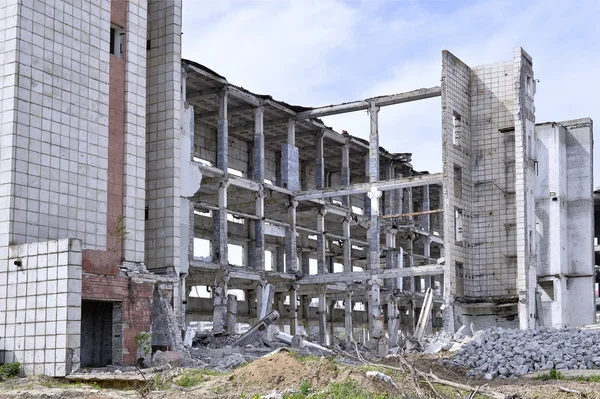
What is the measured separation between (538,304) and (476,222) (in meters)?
4.10

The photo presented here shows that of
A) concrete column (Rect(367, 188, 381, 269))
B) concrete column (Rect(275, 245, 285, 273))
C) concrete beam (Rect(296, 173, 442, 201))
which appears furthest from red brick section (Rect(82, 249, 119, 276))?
concrete column (Rect(275, 245, 285, 273))

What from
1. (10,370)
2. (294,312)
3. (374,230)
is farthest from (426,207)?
(10,370)

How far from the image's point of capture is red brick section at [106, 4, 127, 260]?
21891 mm

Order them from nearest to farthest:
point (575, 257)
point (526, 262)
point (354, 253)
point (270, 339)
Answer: point (270, 339), point (526, 262), point (575, 257), point (354, 253)

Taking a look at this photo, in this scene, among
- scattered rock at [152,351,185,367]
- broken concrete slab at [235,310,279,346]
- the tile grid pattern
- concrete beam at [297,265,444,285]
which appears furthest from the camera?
concrete beam at [297,265,444,285]

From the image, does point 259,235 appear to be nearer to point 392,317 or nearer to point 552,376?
point 392,317

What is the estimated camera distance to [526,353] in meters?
21.1

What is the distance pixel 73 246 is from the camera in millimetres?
17703

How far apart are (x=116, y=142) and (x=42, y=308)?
5822 millimetres

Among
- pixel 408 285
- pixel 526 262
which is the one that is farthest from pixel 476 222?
pixel 408 285

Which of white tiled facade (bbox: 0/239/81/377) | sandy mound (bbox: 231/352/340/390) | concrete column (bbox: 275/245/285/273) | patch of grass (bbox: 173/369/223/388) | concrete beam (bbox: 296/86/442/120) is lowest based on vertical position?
patch of grass (bbox: 173/369/223/388)

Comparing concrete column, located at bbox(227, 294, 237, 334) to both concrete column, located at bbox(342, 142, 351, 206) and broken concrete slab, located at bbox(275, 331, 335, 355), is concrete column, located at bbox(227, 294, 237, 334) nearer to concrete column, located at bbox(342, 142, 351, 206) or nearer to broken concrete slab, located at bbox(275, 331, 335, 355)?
broken concrete slab, located at bbox(275, 331, 335, 355)

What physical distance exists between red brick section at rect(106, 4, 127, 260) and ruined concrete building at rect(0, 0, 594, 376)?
44 millimetres

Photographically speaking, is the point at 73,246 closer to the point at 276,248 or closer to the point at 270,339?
the point at 270,339
